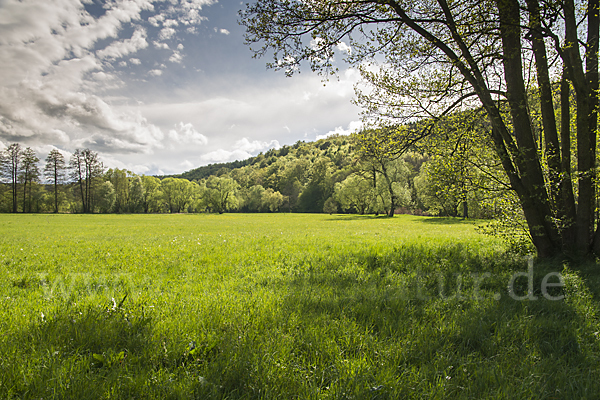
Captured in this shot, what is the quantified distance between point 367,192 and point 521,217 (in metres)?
49.0

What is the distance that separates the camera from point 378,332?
11.7 ft

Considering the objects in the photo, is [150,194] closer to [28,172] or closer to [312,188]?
[28,172]

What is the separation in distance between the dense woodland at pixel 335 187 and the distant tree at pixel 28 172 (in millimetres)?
176

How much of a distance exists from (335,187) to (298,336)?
77078mm

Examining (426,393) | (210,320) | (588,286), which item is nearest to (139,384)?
(210,320)

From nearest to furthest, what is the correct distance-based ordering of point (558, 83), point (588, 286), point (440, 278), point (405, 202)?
point (588, 286) < point (440, 278) < point (558, 83) < point (405, 202)

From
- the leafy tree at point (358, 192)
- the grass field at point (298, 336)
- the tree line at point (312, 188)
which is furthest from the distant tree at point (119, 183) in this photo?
the grass field at point (298, 336)

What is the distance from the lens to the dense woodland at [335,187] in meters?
8.13

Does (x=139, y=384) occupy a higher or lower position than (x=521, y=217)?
lower

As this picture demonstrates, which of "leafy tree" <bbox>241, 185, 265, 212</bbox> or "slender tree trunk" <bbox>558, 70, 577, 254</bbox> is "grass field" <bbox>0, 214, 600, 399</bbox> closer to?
"slender tree trunk" <bbox>558, 70, 577, 254</bbox>

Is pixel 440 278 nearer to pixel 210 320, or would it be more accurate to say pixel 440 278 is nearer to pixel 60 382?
pixel 210 320

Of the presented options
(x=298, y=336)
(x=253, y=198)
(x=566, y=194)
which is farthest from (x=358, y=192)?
(x=253, y=198)

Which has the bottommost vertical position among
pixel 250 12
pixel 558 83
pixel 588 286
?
pixel 588 286

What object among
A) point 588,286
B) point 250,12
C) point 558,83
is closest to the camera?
point 588,286
